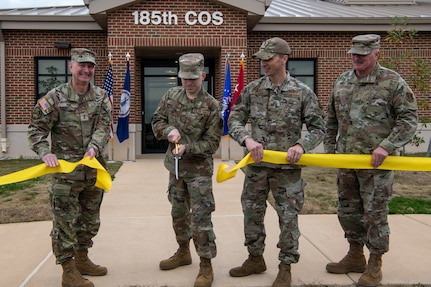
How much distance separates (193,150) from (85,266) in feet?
4.74

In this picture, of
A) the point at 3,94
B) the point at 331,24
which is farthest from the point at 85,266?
the point at 331,24

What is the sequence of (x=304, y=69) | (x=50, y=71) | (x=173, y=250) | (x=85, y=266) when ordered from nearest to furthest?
1. (x=85, y=266)
2. (x=173, y=250)
3. (x=50, y=71)
4. (x=304, y=69)

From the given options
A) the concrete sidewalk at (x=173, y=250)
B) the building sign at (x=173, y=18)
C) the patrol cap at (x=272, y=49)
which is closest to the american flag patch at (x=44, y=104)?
the concrete sidewalk at (x=173, y=250)

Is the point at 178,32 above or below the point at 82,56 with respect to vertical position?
above

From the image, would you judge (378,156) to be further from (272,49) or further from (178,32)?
(178,32)

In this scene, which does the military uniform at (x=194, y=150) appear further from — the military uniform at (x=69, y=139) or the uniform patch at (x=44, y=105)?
the uniform patch at (x=44, y=105)

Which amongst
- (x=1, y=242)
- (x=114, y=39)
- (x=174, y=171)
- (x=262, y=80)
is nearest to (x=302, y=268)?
(x=174, y=171)

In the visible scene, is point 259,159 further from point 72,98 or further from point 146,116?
point 146,116

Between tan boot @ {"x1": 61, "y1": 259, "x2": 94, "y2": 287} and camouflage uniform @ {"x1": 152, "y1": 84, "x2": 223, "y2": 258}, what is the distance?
0.92 m

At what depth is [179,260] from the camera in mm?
4062

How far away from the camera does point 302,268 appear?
4055mm

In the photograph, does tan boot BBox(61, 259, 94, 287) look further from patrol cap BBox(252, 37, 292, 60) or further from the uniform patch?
patrol cap BBox(252, 37, 292, 60)

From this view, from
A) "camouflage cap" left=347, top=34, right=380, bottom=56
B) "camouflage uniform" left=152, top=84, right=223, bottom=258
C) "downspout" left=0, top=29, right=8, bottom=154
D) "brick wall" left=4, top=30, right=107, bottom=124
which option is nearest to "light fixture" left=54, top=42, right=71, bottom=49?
"brick wall" left=4, top=30, right=107, bottom=124

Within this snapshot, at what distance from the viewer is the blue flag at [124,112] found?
36.3ft
